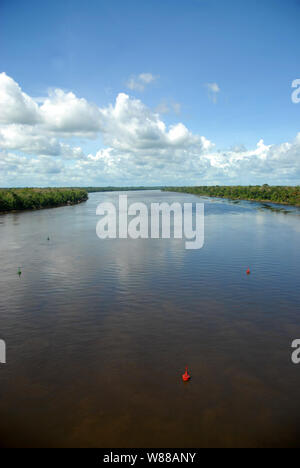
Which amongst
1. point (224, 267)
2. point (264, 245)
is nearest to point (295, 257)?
point (264, 245)

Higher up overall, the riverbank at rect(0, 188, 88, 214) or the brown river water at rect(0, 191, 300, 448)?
the riverbank at rect(0, 188, 88, 214)

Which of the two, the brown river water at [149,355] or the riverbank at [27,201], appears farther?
the riverbank at [27,201]

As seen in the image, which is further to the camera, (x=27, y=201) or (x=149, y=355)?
(x=27, y=201)

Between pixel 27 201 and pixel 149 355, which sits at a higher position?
pixel 27 201

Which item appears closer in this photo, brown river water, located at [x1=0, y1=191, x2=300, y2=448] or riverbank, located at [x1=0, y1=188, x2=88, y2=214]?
brown river water, located at [x1=0, y1=191, x2=300, y2=448]

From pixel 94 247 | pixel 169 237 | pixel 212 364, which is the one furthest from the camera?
pixel 169 237

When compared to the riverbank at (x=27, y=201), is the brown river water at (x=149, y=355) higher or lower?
lower

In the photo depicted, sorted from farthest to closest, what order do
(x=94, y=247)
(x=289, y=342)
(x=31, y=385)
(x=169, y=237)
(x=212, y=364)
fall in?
(x=169, y=237), (x=94, y=247), (x=289, y=342), (x=212, y=364), (x=31, y=385)

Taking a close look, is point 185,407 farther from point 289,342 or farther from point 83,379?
point 289,342
